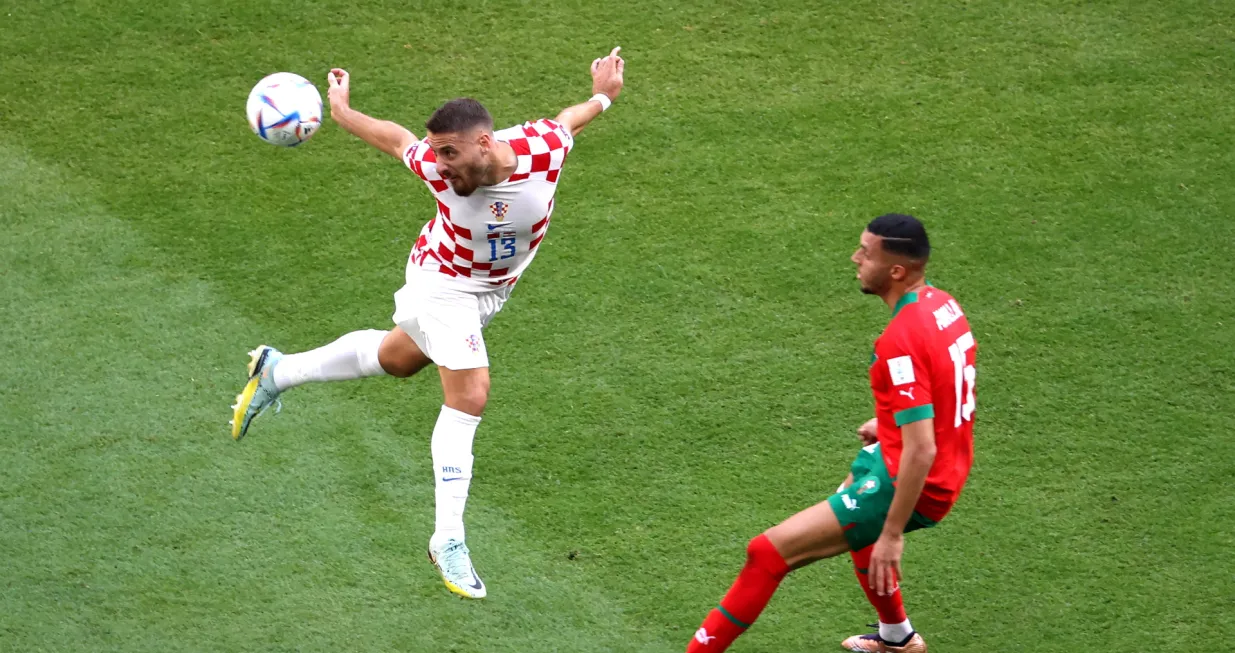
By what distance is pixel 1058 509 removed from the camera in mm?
6070

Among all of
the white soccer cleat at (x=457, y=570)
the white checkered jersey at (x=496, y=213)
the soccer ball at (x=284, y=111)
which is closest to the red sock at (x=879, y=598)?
the white soccer cleat at (x=457, y=570)

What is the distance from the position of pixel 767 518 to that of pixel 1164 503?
1.80 metres

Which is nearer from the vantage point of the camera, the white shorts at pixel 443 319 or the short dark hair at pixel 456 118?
the short dark hair at pixel 456 118

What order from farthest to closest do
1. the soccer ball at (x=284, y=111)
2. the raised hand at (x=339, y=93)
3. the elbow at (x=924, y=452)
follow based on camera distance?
the soccer ball at (x=284, y=111) < the raised hand at (x=339, y=93) < the elbow at (x=924, y=452)

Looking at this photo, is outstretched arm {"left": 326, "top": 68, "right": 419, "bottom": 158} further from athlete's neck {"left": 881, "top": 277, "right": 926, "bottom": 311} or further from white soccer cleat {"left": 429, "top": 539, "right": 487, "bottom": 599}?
athlete's neck {"left": 881, "top": 277, "right": 926, "bottom": 311}

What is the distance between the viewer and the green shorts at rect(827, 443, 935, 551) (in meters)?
4.65

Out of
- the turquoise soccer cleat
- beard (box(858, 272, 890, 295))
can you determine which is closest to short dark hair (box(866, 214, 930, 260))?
beard (box(858, 272, 890, 295))

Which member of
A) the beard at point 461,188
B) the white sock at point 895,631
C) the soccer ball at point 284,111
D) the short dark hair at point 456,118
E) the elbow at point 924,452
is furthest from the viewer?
the soccer ball at point 284,111

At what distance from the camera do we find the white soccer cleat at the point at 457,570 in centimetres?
510

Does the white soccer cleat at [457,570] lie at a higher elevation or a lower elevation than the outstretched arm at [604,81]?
lower

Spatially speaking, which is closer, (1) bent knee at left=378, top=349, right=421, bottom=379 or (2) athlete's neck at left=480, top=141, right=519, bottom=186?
(2) athlete's neck at left=480, top=141, right=519, bottom=186

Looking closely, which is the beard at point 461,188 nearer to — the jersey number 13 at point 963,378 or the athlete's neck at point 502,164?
the athlete's neck at point 502,164

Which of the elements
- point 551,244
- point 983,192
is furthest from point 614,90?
point 983,192

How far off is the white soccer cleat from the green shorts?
1.38 m
